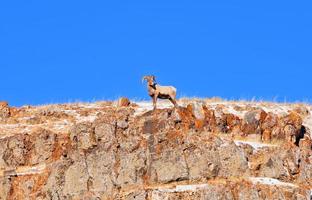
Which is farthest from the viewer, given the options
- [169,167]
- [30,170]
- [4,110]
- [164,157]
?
[4,110]

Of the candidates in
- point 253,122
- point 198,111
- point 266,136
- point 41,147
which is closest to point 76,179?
point 41,147

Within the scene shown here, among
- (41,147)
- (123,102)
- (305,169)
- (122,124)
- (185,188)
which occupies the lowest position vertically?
(185,188)

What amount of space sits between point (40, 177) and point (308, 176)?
44.6 ft

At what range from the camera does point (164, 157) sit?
55688mm

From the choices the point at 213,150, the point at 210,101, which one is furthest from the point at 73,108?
the point at 213,150

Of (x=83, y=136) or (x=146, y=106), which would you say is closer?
(x=83, y=136)

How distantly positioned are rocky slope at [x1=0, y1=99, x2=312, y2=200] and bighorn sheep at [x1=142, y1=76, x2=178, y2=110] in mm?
1401

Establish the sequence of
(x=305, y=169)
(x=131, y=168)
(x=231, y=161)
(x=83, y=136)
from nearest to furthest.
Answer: (x=131, y=168)
(x=231, y=161)
(x=305, y=169)
(x=83, y=136)

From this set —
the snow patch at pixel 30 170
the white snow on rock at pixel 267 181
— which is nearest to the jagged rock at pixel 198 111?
the white snow on rock at pixel 267 181

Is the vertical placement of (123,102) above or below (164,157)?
above

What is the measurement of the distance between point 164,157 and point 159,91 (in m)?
7.23

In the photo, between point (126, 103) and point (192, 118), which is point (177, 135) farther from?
point (126, 103)

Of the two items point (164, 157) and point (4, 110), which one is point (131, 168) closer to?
point (164, 157)

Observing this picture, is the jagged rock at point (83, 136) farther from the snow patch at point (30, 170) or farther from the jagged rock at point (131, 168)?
the snow patch at point (30, 170)
